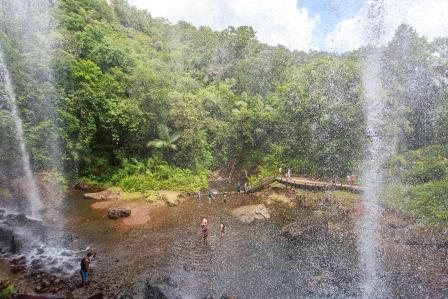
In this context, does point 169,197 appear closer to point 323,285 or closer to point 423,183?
point 323,285

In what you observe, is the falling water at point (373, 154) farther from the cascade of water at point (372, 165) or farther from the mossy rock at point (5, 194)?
the mossy rock at point (5, 194)

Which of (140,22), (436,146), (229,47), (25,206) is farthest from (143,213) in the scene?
(140,22)

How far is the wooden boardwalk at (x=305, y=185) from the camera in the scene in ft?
72.5

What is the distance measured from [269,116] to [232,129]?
3927 millimetres

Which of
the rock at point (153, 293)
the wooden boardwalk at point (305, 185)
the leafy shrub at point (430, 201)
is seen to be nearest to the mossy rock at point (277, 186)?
the wooden boardwalk at point (305, 185)

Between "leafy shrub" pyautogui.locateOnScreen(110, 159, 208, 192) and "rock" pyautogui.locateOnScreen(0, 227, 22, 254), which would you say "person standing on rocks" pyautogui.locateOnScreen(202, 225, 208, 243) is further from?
"rock" pyautogui.locateOnScreen(0, 227, 22, 254)

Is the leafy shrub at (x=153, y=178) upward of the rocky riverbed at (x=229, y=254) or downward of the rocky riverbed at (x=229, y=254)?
upward

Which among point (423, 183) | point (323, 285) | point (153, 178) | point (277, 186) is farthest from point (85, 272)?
point (423, 183)

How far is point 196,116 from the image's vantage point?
27078 millimetres

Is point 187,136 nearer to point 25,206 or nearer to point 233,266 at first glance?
point 25,206

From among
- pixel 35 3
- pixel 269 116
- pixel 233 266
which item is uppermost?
pixel 35 3

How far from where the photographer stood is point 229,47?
44375 millimetres

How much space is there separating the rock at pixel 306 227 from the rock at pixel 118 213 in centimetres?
951

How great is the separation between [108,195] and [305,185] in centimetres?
1445
